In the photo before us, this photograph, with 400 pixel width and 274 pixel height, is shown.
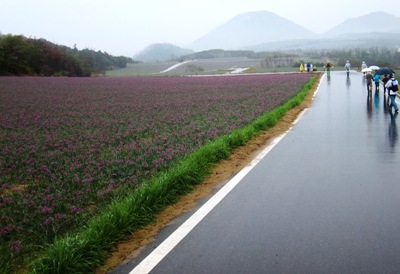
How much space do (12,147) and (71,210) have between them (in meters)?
5.66

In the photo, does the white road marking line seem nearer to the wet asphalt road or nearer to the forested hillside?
the wet asphalt road

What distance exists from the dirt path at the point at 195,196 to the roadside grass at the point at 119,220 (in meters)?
0.10

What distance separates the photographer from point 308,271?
4.09 m

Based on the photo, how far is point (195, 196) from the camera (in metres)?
6.74

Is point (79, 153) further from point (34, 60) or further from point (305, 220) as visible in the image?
point (34, 60)

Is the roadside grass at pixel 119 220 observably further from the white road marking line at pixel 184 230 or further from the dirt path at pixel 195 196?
the white road marking line at pixel 184 230

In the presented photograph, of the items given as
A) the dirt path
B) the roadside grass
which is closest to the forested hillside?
the dirt path

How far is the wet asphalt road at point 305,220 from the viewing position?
430cm

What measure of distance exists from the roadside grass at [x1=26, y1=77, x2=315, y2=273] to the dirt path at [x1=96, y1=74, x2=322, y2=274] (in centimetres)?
10

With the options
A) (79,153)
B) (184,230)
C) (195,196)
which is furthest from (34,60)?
(184,230)

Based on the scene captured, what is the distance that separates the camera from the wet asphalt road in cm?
430

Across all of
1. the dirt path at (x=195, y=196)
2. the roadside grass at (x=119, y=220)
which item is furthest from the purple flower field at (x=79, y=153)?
the dirt path at (x=195, y=196)

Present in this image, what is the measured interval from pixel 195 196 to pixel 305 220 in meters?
1.87

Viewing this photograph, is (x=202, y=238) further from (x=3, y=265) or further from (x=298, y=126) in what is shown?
(x=298, y=126)
